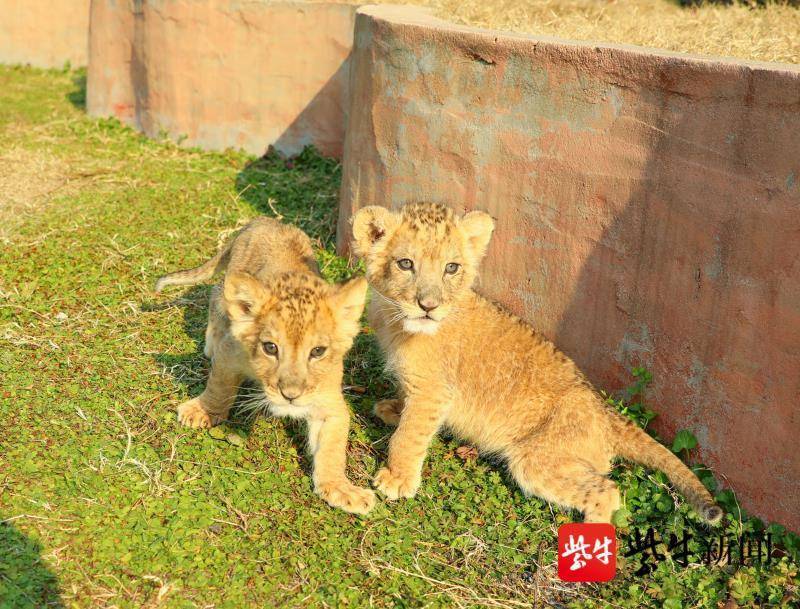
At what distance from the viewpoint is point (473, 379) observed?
5.75m

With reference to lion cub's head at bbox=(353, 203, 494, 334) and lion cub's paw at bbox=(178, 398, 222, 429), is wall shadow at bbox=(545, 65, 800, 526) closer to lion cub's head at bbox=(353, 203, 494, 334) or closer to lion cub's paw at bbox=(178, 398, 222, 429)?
lion cub's head at bbox=(353, 203, 494, 334)

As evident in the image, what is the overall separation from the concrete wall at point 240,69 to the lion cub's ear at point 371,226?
4730mm

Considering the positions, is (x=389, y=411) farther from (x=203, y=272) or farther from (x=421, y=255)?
(x=203, y=272)

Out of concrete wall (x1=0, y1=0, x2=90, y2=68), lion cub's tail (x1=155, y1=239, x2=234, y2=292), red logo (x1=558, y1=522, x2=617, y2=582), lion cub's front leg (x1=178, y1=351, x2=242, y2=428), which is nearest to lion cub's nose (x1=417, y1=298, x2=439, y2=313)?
lion cub's front leg (x1=178, y1=351, x2=242, y2=428)

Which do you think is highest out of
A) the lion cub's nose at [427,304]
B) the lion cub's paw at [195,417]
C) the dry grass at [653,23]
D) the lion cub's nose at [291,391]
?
the dry grass at [653,23]

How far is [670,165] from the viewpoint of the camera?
5.19 metres

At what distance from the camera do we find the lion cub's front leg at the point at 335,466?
5215mm

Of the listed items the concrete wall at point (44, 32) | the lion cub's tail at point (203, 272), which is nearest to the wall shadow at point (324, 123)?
the lion cub's tail at point (203, 272)

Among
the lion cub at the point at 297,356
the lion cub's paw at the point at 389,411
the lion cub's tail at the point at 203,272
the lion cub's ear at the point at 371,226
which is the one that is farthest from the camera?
the lion cub's tail at the point at 203,272

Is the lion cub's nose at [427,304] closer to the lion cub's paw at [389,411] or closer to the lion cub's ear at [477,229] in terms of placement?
the lion cub's ear at [477,229]

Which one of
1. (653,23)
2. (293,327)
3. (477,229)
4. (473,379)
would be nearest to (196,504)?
(293,327)

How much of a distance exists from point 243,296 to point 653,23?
5.18 m

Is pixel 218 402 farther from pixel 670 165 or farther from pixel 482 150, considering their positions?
pixel 670 165

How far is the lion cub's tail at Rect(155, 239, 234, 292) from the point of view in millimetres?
6841
